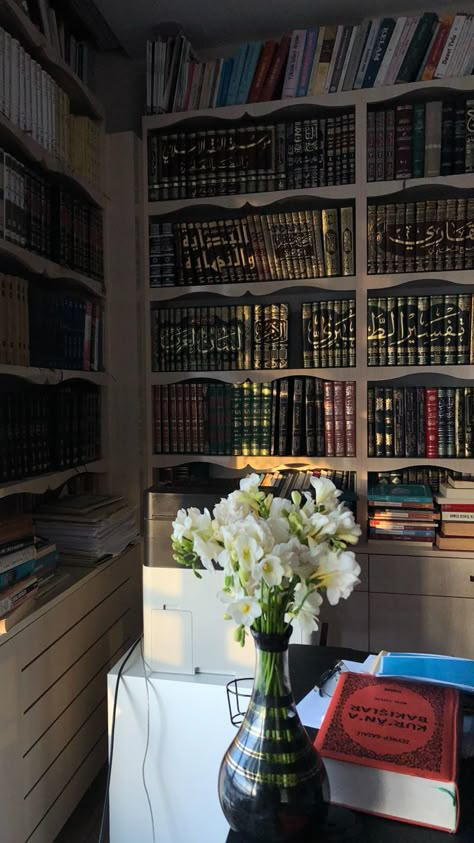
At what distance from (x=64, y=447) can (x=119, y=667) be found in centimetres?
85

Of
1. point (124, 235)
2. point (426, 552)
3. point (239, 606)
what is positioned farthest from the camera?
point (124, 235)

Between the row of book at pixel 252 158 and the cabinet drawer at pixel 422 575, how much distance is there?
4.35ft

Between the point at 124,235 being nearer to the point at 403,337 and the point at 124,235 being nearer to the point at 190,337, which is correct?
the point at 190,337

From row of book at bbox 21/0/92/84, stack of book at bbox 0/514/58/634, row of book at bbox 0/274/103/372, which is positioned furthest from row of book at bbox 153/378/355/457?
row of book at bbox 21/0/92/84

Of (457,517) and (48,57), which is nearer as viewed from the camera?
(48,57)

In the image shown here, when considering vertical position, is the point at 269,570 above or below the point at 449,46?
below

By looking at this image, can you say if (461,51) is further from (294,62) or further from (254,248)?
(254,248)

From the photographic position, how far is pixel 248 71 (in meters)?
2.12

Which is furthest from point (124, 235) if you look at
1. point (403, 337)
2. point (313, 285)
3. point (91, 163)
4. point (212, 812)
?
point (212, 812)

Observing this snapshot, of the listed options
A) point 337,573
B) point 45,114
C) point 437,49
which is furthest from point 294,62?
point 337,573

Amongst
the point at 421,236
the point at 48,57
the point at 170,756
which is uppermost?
the point at 48,57

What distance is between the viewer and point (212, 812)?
1268mm

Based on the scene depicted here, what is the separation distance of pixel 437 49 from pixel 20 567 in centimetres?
209

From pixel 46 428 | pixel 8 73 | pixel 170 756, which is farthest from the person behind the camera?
pixel 46 428
